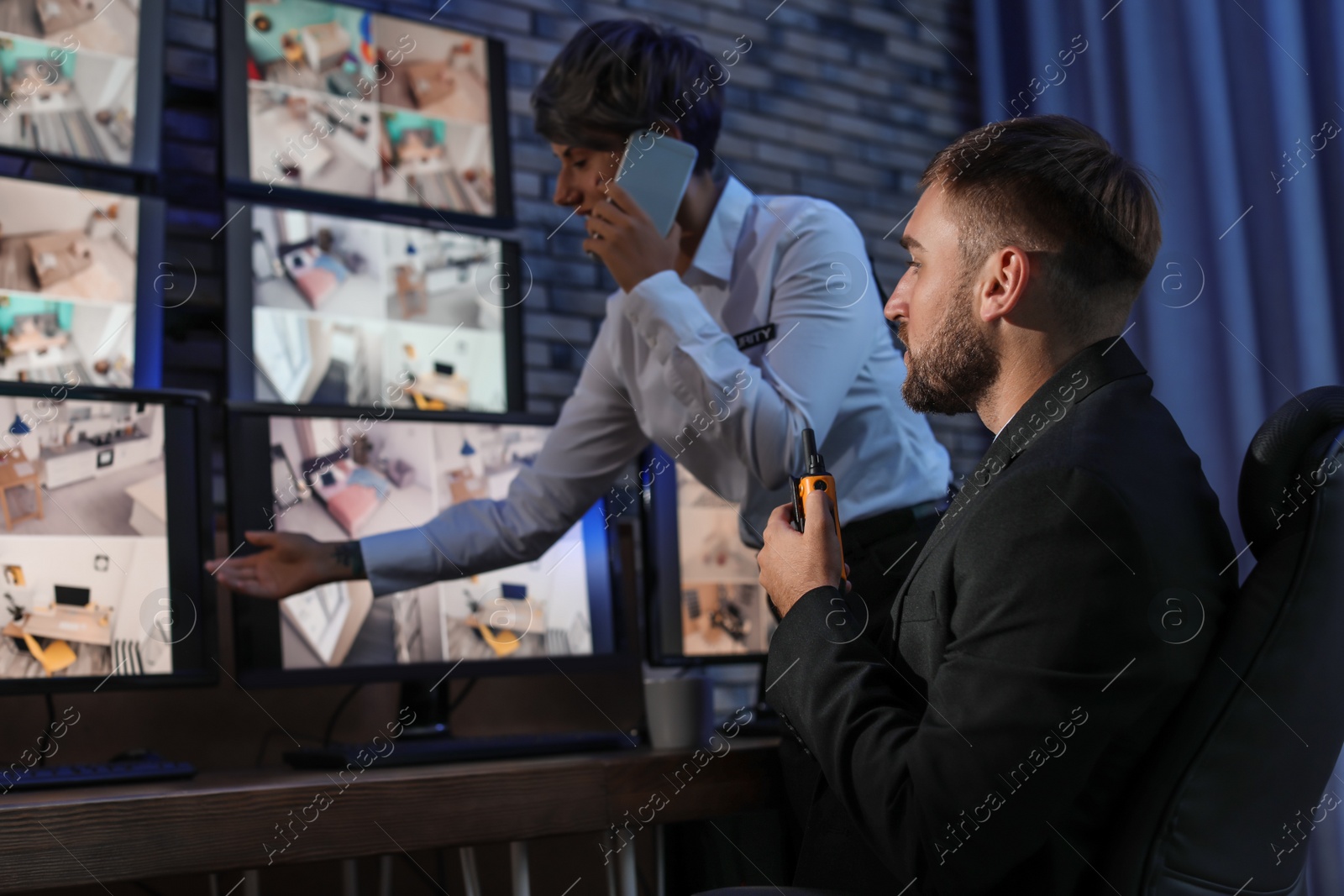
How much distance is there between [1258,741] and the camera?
0.91 metres

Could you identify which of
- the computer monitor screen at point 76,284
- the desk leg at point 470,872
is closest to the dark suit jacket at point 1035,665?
the desk leg at point 470,872

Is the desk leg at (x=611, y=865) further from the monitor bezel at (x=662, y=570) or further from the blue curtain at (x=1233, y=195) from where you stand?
the blue curtain at (x=1233, y=195)

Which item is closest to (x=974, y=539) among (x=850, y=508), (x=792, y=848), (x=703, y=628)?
(x=850, y=508)

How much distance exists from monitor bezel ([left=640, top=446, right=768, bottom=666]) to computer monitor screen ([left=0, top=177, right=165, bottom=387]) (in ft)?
2.82

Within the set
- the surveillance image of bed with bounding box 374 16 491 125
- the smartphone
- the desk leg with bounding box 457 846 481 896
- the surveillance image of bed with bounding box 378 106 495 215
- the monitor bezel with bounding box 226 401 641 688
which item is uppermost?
the surveillance image of bed with bounding box 374 16 491 125

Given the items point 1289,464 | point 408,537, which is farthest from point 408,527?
point 1289,464

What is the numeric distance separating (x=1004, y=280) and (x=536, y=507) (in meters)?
0.97

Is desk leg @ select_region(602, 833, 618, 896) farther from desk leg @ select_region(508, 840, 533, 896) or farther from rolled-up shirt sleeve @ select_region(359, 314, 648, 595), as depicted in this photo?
rolled-up shirt sleeve @ select_region(359, 314, 648, 595)

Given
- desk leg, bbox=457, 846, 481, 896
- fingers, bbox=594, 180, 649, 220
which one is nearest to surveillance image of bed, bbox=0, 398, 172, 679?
desk leg, bbox=457, 846, 481, 896

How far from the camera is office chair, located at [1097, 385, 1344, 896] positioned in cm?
91

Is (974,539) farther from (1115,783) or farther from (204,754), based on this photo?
(204,754)

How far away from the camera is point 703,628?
2.10 metres

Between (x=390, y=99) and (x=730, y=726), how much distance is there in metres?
1.42

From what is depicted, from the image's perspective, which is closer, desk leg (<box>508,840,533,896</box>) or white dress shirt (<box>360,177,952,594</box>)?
desk leg (<box>508,840,533,896</box>)
